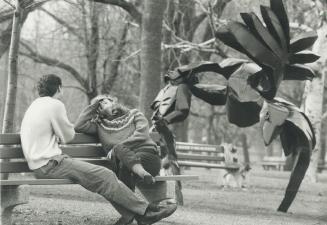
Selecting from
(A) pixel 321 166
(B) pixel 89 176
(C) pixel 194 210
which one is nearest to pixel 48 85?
(B) pixel 89 176

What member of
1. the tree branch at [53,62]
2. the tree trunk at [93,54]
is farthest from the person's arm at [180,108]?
the tree branch at [53,62]

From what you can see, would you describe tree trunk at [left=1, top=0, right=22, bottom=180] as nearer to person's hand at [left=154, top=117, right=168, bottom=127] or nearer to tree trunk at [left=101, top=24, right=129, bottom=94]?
person's hand at [left=154, top=117, right=168, bottom=127]

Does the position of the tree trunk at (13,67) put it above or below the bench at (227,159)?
above

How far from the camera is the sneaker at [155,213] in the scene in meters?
6.61

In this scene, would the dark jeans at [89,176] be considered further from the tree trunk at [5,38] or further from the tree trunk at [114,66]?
the tree trunk at [114,66]

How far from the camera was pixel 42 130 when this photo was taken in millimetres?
6199

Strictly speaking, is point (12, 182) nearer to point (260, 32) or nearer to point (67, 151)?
point (67, 151)

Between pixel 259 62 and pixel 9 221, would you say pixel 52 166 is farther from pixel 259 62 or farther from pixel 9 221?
pixel 259 62

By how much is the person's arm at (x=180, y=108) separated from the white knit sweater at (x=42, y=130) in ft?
8.57

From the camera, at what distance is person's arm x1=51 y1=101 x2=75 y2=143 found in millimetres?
6254

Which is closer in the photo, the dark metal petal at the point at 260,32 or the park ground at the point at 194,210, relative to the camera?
the park ground at the point at 194,210

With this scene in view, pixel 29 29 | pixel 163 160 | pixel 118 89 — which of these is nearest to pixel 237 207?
pixel 163 160

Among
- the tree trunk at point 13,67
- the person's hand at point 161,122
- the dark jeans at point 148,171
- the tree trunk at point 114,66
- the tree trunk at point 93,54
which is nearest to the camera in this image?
the dark jeans at point 148,171

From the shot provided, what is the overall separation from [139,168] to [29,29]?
1640cm
